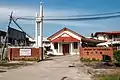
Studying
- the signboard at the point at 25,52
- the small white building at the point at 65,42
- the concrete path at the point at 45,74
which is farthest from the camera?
the small white building at the point at 65,42

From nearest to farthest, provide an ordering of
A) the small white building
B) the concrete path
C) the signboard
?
the concrete path → the signboard → the small white building

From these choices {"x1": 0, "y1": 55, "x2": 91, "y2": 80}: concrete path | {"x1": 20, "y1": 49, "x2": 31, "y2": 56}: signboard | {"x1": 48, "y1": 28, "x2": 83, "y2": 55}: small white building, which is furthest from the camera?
{"x1": 48, "y1": 28, "x2": 83, "y2": 55}: small white building

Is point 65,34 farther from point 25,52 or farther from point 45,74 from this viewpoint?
point 45,74

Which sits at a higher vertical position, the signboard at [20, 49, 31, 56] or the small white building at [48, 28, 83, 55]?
the small white building at [48, 28, 83, 55]

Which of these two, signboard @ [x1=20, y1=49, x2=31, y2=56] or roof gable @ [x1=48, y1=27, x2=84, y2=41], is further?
roof gable @ [x1=48, y1=27, x2=84, y2=41]

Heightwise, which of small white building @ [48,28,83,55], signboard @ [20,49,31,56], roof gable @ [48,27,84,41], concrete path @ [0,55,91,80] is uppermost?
roof gable @ [48,27,84,41]

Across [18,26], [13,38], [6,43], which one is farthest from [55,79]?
[18,26]

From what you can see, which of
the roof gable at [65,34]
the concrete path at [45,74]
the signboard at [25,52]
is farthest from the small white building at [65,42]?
the concrete path at [45,74]

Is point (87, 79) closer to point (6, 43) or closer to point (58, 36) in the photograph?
point (6, 43)

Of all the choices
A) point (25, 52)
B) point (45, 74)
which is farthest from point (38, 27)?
point (45, 74)

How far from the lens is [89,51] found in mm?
40625

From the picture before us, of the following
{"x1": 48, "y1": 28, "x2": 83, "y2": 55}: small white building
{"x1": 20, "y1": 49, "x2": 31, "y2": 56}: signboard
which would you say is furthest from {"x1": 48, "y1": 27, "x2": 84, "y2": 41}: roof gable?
{"x1": 20, "y1": 49, "x2": 31, "y2": 56}: signboard

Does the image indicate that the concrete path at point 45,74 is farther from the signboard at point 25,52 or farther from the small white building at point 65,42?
the small white building at point 65,42

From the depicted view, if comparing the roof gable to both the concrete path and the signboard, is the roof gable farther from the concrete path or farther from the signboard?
the concrete path
